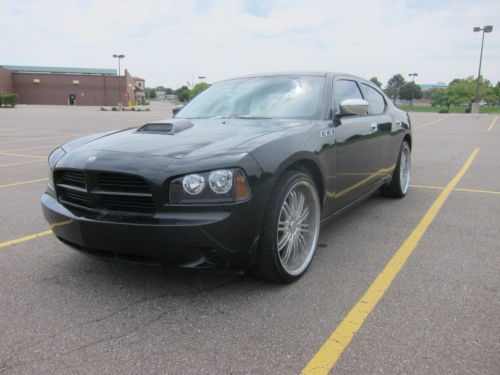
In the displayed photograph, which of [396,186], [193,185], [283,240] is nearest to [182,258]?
[193,185]

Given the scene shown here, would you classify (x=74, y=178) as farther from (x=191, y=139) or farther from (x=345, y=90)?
(x=345, y=90)

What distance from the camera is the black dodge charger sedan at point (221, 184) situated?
8.72 ft

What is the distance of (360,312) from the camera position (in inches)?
109

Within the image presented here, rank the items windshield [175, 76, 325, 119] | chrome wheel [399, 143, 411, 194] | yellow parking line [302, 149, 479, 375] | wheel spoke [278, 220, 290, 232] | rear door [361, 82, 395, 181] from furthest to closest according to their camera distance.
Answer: chrome wheel [399, 143, 411, 194] < rear door [361, 82, 395, 181] < windshield [175, 76, 325, 119] < wheel spoke [278, 220, 290, 232] < yellow parking line [302, 149, 479, 375]

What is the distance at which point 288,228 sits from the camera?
3.20 meters

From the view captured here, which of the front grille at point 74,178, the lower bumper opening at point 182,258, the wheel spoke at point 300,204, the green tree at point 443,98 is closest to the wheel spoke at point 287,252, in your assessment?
the wheel spoke at point 300,204

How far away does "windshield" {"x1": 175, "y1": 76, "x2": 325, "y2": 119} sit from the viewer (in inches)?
152

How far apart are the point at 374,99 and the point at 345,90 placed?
98 cm

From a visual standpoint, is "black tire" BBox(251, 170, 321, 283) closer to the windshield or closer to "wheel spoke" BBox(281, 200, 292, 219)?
"wheel spoke" BBox(281, 200, 292, 219)

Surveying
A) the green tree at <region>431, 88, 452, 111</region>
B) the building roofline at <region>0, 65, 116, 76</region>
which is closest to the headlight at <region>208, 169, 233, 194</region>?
the building roofline at <region>0, 65, 116, 76</region>

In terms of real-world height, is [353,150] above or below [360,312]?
above

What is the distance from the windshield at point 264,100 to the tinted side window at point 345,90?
196mm

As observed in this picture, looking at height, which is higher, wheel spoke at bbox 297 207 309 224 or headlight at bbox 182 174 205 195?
headlight at bbox 182 174 205 195

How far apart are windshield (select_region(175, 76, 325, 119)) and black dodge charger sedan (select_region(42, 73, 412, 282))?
0.02 metres
